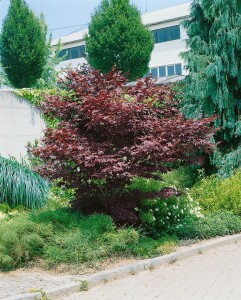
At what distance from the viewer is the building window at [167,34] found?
36531mm

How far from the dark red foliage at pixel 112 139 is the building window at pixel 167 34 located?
29.0 metres

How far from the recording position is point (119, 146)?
7973mm

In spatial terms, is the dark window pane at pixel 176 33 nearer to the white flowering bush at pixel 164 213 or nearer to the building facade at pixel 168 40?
the building facade at pixel 168 40

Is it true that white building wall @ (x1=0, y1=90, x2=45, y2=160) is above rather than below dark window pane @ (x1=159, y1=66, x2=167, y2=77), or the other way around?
below

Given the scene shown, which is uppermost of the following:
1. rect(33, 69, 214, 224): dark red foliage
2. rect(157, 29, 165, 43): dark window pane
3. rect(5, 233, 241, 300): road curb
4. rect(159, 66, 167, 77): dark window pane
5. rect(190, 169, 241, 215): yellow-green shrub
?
rect(157, 29, 165, 43): dark window pane

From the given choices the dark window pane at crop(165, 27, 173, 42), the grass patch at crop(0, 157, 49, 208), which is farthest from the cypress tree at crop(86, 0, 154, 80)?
the grass patch at crop(0, 157, 49, 208)

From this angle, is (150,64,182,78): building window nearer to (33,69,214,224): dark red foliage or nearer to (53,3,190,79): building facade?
(53,3,190,79): building facade

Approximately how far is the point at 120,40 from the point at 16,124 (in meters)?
14.1

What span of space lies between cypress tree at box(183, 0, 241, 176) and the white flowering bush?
292 cm

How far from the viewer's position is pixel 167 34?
1459 inches

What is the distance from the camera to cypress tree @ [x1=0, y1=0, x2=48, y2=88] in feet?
80.4

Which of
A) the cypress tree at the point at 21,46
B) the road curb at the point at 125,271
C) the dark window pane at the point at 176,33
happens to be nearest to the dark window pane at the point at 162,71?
the dark window pane at the point at 176,33

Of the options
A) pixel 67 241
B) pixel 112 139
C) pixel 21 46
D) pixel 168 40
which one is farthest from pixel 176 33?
pixel 67 241

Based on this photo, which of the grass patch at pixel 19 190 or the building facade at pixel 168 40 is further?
the building facade at pixel 168 40
